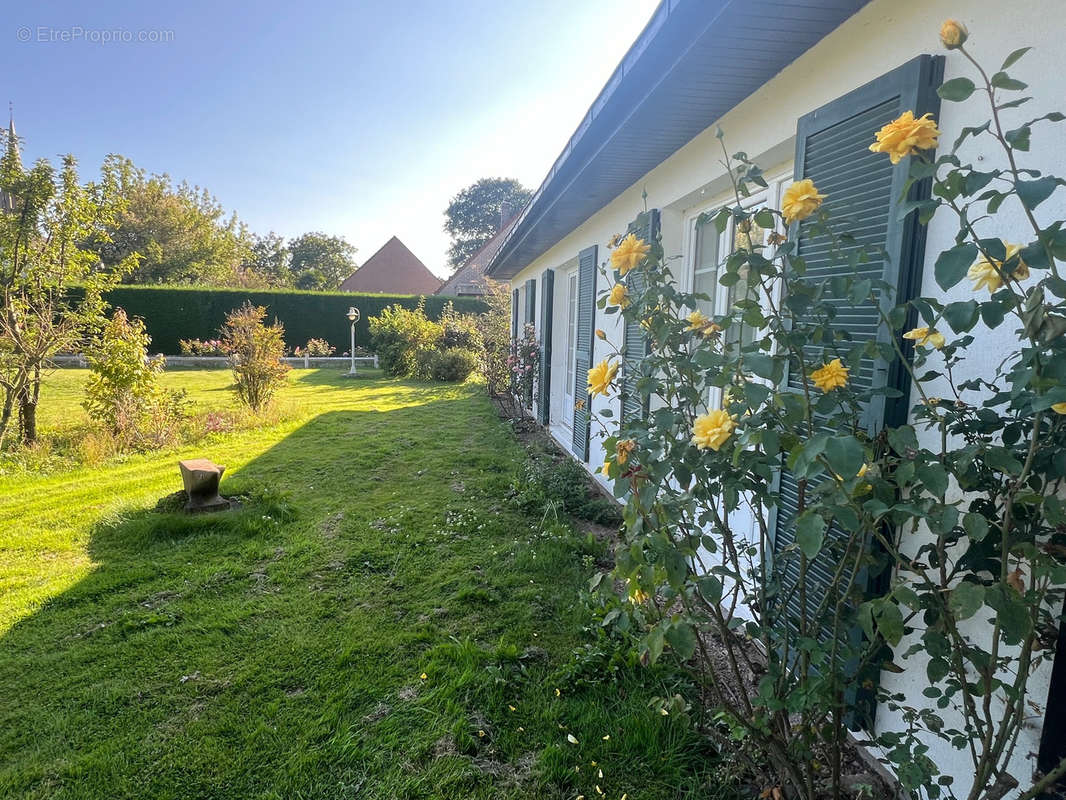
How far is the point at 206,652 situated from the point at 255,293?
20.0 metres

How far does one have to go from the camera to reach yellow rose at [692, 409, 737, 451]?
4.13ft

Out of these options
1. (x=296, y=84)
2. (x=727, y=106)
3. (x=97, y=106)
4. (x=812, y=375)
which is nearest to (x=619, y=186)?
(x=727, y=106)

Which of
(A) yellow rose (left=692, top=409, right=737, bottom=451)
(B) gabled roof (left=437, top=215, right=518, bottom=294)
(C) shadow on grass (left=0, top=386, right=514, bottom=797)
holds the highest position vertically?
(B) gabled roof (left=437, top=215, right=518, bottom=294)

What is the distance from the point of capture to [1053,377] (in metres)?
0.92

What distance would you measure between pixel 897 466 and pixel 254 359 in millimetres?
8890

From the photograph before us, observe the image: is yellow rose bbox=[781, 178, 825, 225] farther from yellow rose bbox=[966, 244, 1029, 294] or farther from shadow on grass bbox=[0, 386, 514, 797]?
shadow on grass bbox=[0, 386, 514, 797]

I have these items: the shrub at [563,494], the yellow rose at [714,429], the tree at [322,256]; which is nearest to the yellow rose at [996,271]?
the yellow rose at [714,429]

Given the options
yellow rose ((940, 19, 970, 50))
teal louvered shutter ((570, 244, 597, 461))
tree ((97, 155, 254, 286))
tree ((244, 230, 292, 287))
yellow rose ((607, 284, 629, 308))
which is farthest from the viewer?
tree ((244, 230, 292, 287))

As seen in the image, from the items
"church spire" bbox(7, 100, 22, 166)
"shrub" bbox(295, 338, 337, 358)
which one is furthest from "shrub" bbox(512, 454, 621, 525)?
"shrub" bbox(295, 338, 337, 358)

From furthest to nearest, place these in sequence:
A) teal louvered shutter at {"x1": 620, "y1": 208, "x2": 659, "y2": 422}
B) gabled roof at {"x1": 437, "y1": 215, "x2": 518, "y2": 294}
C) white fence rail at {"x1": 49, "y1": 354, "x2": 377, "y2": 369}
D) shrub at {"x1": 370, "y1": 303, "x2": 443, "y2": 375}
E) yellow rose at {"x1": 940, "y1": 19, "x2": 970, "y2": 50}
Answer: gabled roof at {"x1": 437, "y1": 215, "x2": 518, "y2": 294} < white fence rail at {"x1": 49, "y1": 354, "x2": 377, "y2": 369} < shrub at {"x1": 370, "y1": 303, "x2": 443, "y2": 375} < teal louvered shutter at {"x1": 620, "y1": 208, "x2": 659, "y2": 422} < yellow rose at {"x1": 940, "y1": 19, "x2": 970, "y2": 50}

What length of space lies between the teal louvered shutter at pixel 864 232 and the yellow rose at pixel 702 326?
0.25 m

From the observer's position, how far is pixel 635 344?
4.11 meters

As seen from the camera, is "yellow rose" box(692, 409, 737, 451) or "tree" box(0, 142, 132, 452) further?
"tree" box(0, 142, 132, 452)

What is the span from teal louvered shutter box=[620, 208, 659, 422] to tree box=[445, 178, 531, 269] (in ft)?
129
